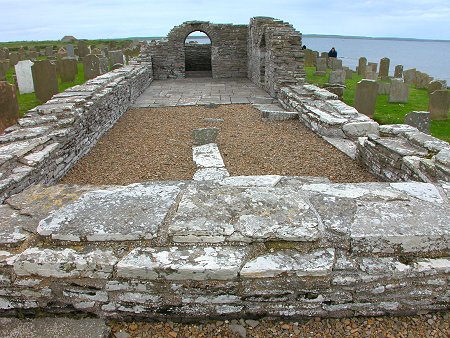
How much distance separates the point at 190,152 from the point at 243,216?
4.00 m

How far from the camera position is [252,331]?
2428 millimetres

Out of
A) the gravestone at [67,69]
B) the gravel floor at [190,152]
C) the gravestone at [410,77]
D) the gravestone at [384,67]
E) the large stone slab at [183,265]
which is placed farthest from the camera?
the gravestone at [384,67]

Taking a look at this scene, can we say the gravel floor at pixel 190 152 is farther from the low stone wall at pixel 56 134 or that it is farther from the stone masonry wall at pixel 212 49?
the stone masonry wall at pixel 212 49

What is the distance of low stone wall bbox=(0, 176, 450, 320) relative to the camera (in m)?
2.38

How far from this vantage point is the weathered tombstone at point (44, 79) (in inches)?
403

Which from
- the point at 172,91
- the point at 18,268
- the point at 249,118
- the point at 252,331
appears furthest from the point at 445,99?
the point at 18,268

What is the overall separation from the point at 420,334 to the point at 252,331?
1150 mm

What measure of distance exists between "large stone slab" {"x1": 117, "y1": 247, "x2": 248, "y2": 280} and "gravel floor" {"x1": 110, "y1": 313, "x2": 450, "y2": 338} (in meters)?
0.39

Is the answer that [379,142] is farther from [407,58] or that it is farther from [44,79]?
[407,58]

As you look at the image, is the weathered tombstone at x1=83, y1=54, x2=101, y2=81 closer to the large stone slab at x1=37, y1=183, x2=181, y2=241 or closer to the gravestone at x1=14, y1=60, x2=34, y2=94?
the gravestone at x1=14, y1=60, x2=34, y2=94

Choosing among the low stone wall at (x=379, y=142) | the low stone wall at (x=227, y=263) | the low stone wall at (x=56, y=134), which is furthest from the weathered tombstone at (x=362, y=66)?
the low stone wall at (x=227, y=263)

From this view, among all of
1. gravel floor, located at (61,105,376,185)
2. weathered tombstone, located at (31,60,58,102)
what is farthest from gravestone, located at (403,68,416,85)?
weathered tombstone, located at (31,60,58,102)

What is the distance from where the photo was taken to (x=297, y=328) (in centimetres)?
246

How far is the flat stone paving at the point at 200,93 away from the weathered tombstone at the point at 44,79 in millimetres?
2467
